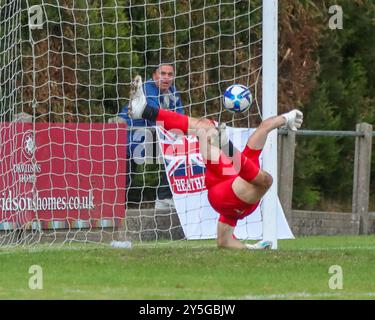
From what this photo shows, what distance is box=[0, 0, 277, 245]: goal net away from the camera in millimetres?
15891

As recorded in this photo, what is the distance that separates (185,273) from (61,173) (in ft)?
17.0

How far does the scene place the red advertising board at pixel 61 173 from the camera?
15.9m

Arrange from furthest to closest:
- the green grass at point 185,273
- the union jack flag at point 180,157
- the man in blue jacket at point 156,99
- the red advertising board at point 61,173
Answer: the union jack flag at point 180,157 < the red advertising board at point 61,173 < the man in blue jacket at point 156,99 < the green grass at point 185,273

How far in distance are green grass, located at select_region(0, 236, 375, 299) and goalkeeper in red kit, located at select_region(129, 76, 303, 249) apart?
1.50 feet

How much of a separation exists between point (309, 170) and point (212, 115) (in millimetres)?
5503

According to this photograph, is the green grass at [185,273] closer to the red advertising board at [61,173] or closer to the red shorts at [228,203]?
the red shorts at [228,203]

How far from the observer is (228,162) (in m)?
13.7

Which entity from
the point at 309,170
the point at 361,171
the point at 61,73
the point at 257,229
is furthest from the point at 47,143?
the point at 309,170

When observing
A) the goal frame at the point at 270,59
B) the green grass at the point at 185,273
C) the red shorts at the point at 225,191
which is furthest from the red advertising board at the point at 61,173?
the goal frame at the point at 270,59

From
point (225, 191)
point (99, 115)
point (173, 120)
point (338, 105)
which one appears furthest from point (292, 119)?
point (338, 105)

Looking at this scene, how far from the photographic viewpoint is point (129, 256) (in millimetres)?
12555

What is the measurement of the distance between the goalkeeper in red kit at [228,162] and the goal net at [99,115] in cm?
175

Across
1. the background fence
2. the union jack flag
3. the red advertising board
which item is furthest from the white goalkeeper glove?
the background fence

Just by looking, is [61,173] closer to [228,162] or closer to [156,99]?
[156,99]
